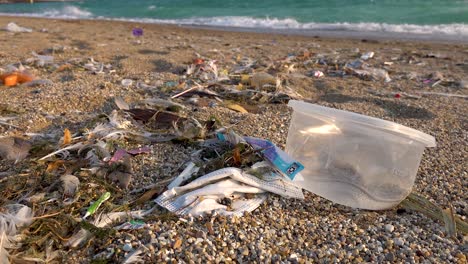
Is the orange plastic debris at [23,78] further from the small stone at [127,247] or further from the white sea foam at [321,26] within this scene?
the white sea foam at [321,26]

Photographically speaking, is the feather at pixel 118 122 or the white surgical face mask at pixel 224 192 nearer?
the white surgical face mask at pixel 224 192

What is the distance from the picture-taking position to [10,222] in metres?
1.74

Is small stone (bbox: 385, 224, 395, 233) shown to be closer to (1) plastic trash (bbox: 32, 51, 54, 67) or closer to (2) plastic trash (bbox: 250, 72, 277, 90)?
(2) plastic trash (bbox: 250, 72, 277, 90)

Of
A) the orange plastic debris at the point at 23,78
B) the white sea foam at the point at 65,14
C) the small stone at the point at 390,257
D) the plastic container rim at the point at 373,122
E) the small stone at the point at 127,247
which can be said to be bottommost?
the white sea foam at the point at 65,14

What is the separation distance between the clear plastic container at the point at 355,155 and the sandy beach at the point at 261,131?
0.29 feet

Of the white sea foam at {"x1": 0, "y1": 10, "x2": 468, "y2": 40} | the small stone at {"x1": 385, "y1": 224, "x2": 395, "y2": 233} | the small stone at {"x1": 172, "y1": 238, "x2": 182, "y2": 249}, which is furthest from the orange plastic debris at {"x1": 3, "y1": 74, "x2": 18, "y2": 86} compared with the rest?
the white sea foam at {"x1": 0, "y1": 10, "x2": 468, "y2": 40}

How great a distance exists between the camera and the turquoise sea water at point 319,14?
418 inches

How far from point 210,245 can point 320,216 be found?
63 cm

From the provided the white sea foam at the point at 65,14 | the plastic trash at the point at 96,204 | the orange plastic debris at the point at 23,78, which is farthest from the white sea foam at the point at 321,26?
the plastic trash at the point at 96,204

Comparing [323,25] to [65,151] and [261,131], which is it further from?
[65,151]

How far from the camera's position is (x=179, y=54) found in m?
6.10

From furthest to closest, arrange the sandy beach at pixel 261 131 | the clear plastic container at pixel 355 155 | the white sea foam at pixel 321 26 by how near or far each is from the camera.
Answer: the white sea foam at pixel 321 26
the clear plastic container at pixel 355 155
the sandy beach at pixel 261 131

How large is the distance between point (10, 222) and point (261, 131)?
5.87 feet

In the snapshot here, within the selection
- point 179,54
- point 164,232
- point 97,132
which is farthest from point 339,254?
point 179,54
